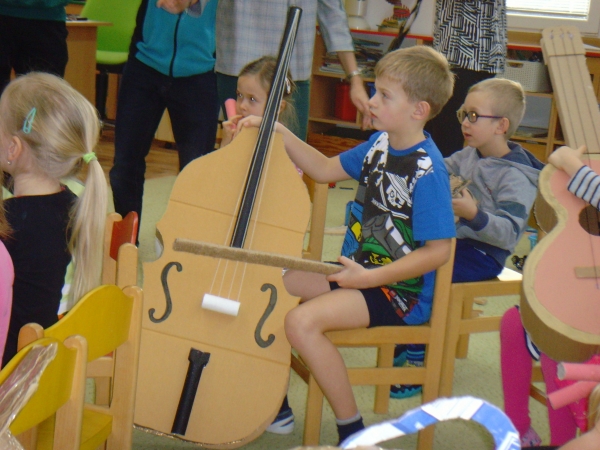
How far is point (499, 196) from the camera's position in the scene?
1848mm

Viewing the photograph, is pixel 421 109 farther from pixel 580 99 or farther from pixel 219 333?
pixel 219 333

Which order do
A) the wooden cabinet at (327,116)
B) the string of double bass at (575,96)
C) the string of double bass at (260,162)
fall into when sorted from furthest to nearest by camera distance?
1. the wooden cabinet at (327,116)
2. the string of double bass at (260,162)
3. the string of double bass at (575,96)

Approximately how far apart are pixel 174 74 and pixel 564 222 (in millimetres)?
1488

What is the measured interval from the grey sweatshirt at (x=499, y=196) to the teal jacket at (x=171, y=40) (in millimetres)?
932

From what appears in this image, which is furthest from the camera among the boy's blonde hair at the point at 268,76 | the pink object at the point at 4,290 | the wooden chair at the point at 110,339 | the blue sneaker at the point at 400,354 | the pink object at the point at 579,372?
the blue sneaker at the point at 400,354

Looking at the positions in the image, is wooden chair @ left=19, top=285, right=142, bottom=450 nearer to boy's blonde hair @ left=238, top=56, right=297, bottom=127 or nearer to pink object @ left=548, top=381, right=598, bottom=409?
pink object @ left=548, top=381, right=598, bottom=409

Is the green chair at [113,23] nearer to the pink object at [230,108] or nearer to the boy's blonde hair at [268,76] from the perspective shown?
the boy's blonde hair at [268,76]

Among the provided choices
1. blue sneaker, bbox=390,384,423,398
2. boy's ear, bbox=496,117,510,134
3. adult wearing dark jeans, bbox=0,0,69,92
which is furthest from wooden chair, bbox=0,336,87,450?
adult wearing dark jeans, bbox=0,0,69,92

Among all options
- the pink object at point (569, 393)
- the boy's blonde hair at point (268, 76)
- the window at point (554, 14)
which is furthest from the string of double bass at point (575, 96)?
the window at point (554, 14)

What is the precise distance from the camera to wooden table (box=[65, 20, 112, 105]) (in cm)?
441

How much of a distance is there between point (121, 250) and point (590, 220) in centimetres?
→ 81

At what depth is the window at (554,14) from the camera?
4.49 meters

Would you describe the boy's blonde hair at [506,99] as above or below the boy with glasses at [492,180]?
above

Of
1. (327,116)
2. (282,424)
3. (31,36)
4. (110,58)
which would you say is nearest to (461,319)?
(282,424)
